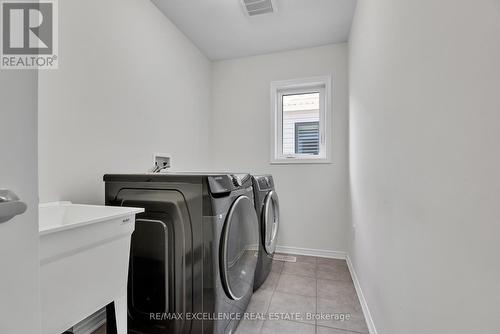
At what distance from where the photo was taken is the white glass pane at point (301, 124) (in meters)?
2.75

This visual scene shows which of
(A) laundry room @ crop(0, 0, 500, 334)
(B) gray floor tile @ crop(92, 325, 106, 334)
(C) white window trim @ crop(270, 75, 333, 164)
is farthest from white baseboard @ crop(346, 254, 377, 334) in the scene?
(B) gray floor tile @ crop(92, 325, 106, 334)

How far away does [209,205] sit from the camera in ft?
3.62

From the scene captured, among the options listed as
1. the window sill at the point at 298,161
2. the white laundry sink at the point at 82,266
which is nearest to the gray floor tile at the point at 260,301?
the white laundry sink at the point at 82,266

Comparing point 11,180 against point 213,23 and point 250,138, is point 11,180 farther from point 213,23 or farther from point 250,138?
point 250,138

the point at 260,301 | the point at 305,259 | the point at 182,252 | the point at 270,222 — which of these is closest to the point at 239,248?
the point at 182,252

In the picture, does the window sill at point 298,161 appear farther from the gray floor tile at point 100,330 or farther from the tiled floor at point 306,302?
the gray floor tile at point 100,330

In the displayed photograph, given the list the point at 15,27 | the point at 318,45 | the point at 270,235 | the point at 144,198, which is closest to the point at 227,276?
the point at 144,198

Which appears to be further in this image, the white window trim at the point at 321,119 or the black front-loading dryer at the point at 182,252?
the white window trim at the point at 321,119

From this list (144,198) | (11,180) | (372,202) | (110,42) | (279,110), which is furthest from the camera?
(279,110)

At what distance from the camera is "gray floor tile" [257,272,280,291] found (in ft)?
6.19

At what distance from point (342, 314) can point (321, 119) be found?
1.95 m

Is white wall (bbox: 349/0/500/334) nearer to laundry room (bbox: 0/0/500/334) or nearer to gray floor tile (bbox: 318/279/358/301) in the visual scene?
laundry room (bbox: 0/0/500/334)

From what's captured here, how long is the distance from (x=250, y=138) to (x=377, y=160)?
173 centimetres

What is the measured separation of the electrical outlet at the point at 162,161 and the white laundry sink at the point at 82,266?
91 cm
